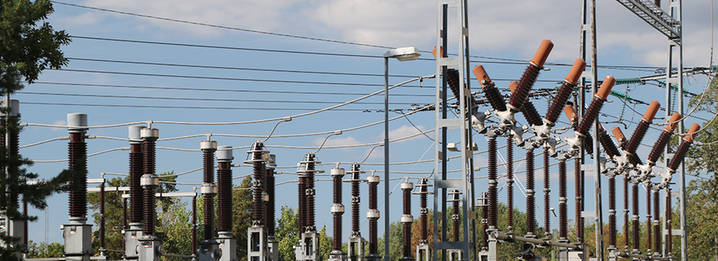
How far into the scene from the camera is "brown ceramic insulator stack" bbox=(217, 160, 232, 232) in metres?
20.6

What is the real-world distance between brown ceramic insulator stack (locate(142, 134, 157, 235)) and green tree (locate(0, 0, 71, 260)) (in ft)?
17.4

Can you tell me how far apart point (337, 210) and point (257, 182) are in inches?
322

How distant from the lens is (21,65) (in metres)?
11.1

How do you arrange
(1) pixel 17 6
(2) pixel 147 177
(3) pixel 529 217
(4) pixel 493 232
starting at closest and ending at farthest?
(1) pixel 17 6 → (2) pixel 147 177 → (4) pixel 493 232 → (3) pixel 529 217

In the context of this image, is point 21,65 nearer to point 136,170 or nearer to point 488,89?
point 136,170

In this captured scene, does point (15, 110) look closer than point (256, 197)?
Yes

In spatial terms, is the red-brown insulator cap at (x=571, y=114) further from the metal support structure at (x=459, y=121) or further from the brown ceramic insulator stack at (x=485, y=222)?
the metal support structure at (x=459, y=121)

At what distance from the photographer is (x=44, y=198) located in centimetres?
1052

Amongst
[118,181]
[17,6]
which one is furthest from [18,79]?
[118,181]

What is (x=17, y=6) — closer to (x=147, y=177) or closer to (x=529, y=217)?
(x=147, y=177)

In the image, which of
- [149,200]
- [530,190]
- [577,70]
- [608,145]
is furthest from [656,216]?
[149,200]

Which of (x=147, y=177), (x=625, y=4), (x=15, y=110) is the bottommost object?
Answer: (x=147, y=177)

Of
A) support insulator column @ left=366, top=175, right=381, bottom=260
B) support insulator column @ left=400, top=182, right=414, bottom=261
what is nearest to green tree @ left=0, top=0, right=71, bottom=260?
support insulator column @ left=366, top=175, right=381, bottom=260

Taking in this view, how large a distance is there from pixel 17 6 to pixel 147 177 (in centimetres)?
748
